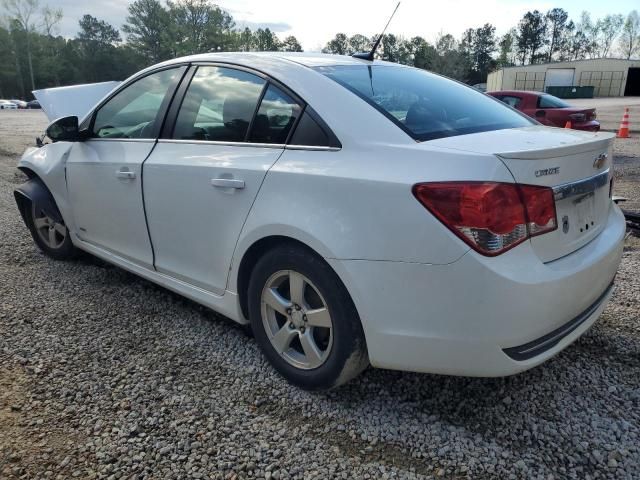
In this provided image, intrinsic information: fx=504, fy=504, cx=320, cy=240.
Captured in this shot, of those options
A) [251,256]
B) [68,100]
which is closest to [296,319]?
[251,256]

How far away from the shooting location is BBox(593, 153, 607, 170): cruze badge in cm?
227

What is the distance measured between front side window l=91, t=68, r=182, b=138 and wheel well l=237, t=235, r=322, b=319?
1.15m

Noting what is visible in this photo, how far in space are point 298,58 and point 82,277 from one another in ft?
8.38

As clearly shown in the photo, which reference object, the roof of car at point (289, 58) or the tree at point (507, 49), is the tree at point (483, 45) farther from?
the roof of car at point (289, 58)

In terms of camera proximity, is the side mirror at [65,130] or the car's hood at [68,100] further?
the car's hood at [68,100]

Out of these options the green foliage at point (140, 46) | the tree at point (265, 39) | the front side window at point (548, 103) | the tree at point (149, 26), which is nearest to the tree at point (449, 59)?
the green foliage at point (140, 46)

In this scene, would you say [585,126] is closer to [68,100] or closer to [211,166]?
[68,100]

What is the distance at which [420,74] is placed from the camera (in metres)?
3.12

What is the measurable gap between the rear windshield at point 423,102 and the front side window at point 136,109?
3.92 feet

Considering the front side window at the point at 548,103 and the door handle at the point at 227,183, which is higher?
the door handle at the point at 227,183

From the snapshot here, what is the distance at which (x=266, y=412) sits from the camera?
240 cm

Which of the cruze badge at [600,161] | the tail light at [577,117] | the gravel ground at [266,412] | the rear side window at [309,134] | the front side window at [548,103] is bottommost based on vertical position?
the tail light at [577,117]

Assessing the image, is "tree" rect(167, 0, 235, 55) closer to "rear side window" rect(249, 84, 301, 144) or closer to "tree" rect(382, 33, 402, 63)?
"tree" rect(382, 33, 402, 63)

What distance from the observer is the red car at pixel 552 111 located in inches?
434
